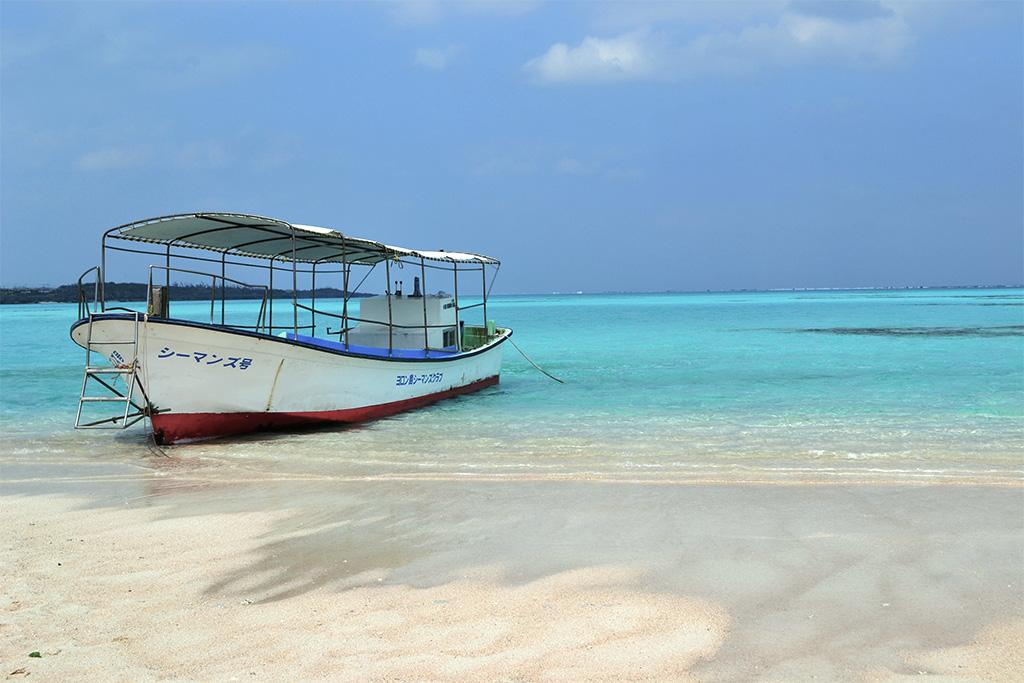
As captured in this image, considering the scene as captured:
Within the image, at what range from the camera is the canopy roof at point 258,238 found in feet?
34.9

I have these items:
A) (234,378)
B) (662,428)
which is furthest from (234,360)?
(662,428)

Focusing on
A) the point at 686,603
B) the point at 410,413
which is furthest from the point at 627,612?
the point at 410,413

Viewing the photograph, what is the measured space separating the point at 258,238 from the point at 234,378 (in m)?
2.83

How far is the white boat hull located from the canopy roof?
1.37m

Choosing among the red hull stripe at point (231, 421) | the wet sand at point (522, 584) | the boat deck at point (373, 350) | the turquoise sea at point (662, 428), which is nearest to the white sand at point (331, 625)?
Result: the wet sand at point (522, 584)

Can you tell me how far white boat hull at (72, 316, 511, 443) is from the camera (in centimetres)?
1034

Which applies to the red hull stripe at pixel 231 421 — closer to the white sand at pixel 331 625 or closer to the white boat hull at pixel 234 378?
the white boat hull at pixel 234 378

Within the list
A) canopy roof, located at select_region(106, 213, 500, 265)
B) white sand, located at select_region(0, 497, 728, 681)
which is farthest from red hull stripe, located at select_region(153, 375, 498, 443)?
white sand, located at select_region(0, 497, 728, 681)

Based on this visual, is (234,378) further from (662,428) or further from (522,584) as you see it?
(522,584)

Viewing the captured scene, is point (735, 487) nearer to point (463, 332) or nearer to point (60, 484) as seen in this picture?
point (60, 484)

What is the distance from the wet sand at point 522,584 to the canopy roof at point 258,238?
13.6ft

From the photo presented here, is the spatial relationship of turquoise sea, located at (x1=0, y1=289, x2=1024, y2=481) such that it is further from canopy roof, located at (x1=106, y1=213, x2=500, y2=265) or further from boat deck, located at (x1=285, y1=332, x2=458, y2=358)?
canopy roof, located at (x1=106, y1=213, x2=500, y2=265)

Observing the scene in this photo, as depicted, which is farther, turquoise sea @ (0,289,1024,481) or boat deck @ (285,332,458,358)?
boat deck @ (285,332,458,358)

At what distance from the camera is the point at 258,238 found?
1278 centimetres
